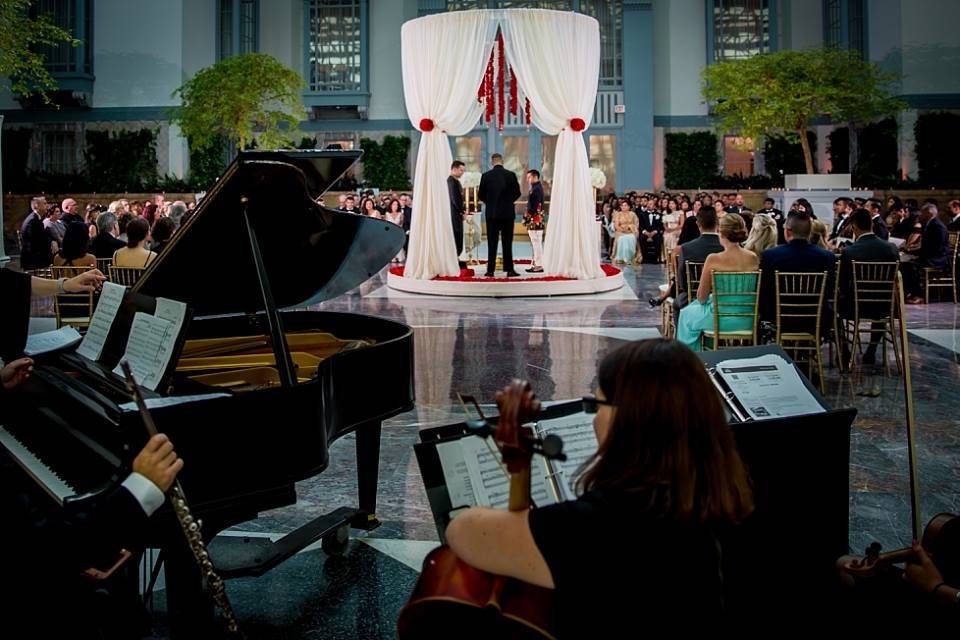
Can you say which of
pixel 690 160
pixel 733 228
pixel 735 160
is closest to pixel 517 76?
pixel 733 228

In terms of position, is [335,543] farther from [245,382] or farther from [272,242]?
[272,242]

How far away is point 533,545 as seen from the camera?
1941 millimetres

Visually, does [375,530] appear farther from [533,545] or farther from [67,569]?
[533,545]

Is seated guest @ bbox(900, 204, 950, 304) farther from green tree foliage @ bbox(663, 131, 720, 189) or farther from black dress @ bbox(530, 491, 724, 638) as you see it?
green tree foliage @ bbox(663, 131, 720, 189)

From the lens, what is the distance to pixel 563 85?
43.3 ft

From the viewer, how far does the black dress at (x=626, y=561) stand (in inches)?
75.7

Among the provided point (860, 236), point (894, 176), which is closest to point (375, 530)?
point (860, 236)

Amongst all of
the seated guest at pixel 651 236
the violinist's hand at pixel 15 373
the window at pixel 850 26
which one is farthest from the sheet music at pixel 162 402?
the window at pixel 850 26

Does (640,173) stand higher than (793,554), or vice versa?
(640,173)

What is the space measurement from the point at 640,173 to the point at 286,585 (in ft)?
84.7

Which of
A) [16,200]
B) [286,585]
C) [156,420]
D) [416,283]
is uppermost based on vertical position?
[16,200]

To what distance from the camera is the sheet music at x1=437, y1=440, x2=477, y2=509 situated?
100.0 inches

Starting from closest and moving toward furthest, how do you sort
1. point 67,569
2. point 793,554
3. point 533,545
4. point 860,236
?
point 533,545
point 67,569
point 793,554
point 860,236

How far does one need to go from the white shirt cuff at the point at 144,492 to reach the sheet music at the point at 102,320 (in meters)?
1.42
